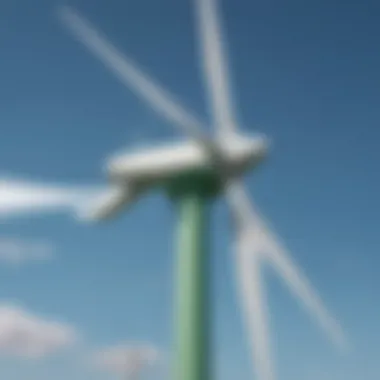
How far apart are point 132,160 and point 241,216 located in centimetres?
558

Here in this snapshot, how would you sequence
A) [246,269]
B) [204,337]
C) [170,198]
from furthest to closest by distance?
[170,198]
[204,337]
[246,269]

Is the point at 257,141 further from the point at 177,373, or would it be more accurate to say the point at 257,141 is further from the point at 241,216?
the point at 177,373

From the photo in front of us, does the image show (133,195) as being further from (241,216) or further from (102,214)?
(241,216)

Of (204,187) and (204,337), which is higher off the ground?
(204,187)

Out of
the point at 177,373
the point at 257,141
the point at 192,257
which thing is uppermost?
the point at 257,141

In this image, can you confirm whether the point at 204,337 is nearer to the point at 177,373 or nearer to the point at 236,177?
the point at 177,373

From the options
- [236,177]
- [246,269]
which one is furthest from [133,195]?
[246,269]

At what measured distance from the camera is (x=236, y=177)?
39312mm

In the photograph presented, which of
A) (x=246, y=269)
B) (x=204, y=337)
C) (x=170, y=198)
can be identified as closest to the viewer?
(x=246, y=269)

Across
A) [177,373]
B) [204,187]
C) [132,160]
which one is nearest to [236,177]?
[204,187]

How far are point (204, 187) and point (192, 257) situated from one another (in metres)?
3.18

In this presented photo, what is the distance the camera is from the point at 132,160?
4012 centimetres

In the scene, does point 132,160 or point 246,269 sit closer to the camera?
point 246,269

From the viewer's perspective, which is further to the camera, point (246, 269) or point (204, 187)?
point (204, 187)
